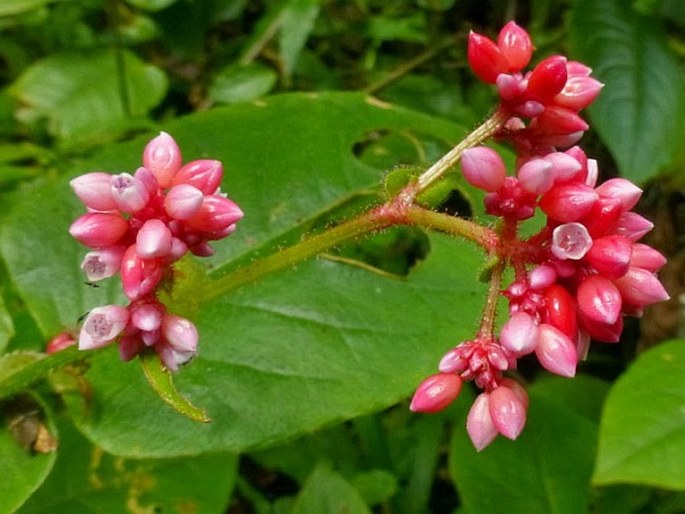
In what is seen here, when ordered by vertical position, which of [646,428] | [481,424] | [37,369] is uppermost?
[481,424]

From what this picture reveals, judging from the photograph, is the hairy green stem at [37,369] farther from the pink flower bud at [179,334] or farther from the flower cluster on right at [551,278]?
the flower cluster on right at [551,278]

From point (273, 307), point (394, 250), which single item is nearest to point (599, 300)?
point (273, 307)

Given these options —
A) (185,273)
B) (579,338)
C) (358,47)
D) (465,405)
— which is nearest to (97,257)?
(185,273)

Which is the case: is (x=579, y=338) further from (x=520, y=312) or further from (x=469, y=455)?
(x=469, y=455)

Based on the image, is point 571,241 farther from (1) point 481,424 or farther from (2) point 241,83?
(2) point 241,83

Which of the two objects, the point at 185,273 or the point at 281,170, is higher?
the point at 185,273
